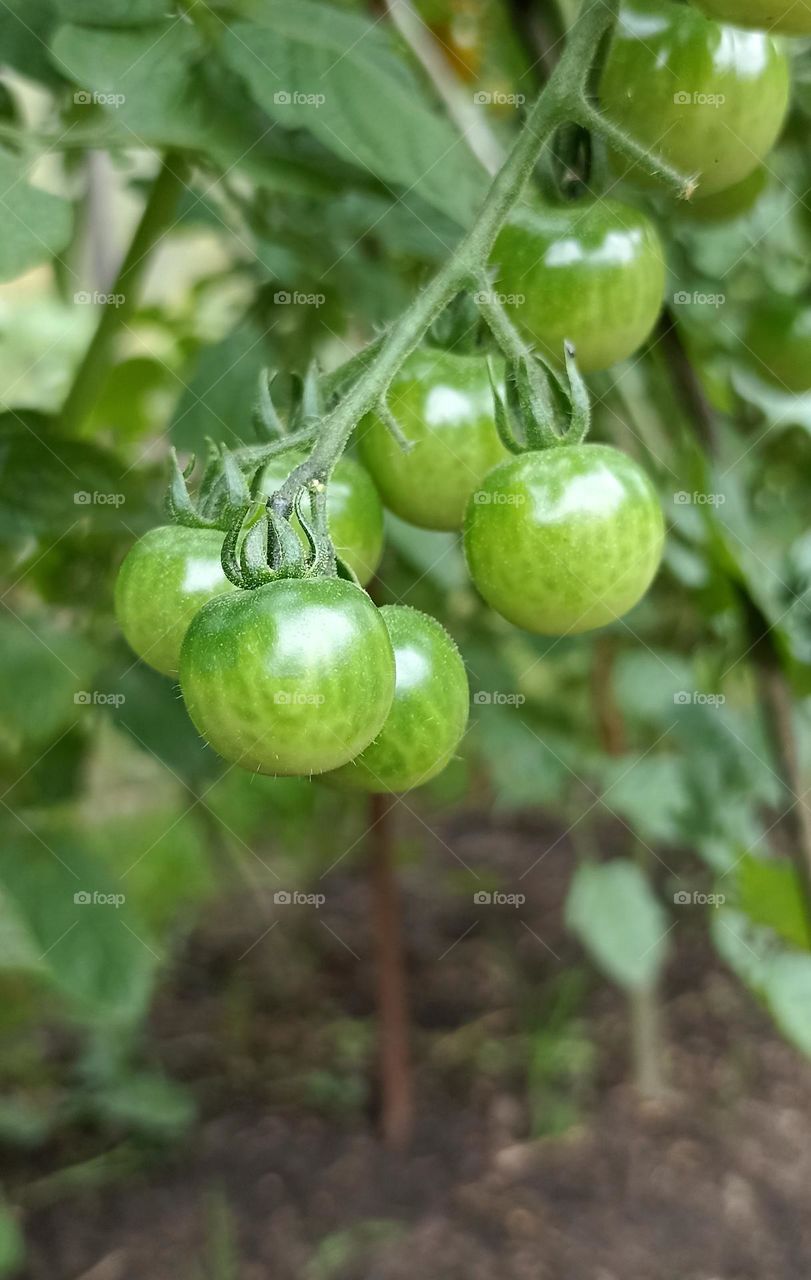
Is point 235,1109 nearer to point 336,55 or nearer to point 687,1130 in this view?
point 687,1130

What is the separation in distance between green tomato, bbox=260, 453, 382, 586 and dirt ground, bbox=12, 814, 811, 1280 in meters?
1.26

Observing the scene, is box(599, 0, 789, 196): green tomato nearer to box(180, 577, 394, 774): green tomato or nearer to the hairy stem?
the hairy stem

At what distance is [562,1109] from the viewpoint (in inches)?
72.1

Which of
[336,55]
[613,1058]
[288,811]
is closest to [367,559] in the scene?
[336,55]

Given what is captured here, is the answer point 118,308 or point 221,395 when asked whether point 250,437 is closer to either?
point 221,395

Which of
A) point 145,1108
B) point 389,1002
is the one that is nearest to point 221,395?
point 389,1002

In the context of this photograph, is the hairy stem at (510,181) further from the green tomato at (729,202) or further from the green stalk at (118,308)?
the green stalk at (118,308)

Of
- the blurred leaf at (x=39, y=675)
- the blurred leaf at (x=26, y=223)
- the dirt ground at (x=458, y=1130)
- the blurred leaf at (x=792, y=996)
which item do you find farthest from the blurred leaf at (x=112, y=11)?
the dirt ground at (x=458, y=1130)

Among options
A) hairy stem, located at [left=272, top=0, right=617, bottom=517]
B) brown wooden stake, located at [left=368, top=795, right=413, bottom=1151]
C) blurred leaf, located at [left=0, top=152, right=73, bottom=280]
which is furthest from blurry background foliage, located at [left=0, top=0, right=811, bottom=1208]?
brown wooden stake, located at [left=368, top=795, right=413, bottom=1151]

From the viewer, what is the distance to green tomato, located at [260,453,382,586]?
611 millimetres

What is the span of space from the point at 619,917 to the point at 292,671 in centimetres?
118

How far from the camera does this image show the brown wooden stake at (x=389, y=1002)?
1.67 metres

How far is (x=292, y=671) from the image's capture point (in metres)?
0.47

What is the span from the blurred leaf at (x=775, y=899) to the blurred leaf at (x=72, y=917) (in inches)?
24.0
